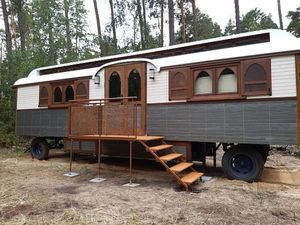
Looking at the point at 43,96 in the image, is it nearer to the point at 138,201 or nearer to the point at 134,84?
the point at 134,84

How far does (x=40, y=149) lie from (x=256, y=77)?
728cm

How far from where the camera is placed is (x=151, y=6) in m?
19.1

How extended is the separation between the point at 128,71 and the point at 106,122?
5.57 feet

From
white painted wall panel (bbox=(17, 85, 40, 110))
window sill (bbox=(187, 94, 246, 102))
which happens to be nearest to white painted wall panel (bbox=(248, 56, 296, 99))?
window sill (bbox=(187, 94, 246, 102))

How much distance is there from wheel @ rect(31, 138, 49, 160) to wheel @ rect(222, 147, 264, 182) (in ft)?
19.6

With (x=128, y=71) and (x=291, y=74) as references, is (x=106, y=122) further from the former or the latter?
(x=291, y=74)

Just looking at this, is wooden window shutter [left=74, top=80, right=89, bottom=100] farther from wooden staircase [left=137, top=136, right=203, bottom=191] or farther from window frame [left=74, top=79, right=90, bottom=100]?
wooden staircase [left=137, top=136, right=203, bottom=191]

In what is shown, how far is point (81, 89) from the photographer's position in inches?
339

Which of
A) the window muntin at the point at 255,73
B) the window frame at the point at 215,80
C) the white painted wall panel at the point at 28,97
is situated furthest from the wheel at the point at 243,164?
the white painted wall panel at the point at 28,97

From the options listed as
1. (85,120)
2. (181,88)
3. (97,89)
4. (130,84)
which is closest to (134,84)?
(130,84)

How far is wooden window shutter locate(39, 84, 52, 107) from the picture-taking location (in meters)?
9.34

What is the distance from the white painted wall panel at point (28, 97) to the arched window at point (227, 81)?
20.1 ft

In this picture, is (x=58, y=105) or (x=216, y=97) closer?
(x=216, y=97)

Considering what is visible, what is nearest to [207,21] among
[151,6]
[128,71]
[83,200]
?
[151,6]
